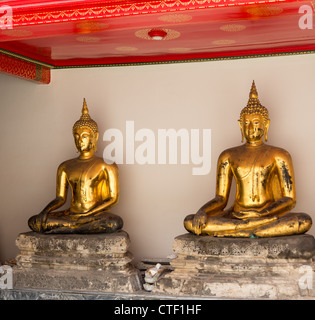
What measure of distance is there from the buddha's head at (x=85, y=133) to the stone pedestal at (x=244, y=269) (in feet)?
4.68

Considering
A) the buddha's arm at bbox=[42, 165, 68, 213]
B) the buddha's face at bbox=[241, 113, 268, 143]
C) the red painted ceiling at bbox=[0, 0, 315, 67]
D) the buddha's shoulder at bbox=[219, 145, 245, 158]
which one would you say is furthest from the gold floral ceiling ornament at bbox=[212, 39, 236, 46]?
the buddha's arm at bbox=[42, 165, 68, 213]

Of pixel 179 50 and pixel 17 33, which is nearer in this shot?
pixel 17 33

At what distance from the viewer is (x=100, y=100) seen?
19.3 feet

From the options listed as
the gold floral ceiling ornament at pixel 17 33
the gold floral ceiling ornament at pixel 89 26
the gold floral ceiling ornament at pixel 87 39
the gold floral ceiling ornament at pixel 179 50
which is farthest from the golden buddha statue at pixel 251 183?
the gold floral ceiling ornament at pixel 17 33

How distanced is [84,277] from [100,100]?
1923mm

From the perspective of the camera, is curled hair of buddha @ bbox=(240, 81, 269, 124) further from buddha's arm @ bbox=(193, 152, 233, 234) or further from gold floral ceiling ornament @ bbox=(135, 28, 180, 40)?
gold floral ceiling ornament @ bbox=(135, 28, 180, 40)

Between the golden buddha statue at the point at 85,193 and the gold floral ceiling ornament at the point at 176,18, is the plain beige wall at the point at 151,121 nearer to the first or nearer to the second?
the golden buddha statue at the point at 85,193

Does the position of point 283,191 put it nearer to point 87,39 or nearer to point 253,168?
point 253,168

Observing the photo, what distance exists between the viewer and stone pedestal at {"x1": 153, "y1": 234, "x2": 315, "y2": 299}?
4.28m

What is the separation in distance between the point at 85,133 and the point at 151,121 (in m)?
0.70

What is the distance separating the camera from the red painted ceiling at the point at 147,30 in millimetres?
3660

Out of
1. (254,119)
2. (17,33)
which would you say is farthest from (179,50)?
(17,33)

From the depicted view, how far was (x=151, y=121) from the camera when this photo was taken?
5.72 m

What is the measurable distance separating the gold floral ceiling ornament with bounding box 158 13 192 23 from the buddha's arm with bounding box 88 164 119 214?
1856mm
